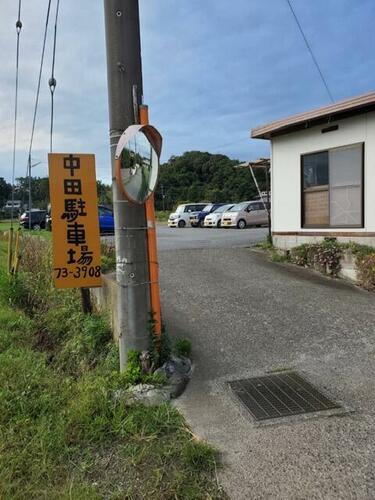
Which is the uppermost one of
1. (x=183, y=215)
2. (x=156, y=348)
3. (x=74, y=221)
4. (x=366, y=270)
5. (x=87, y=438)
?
(x=74, y=221)

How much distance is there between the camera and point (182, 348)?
435cm

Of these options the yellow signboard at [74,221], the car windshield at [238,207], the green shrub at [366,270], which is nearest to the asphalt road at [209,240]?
the green shrub at [366,270]

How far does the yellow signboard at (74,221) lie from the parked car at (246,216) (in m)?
17.8

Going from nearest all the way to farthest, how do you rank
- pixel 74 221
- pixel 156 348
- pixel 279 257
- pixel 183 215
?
pixel 156 348 < pixel 74 221 < pixel 279 257 < pixel 183 215

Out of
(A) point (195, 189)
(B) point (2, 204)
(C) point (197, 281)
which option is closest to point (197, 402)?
(C) point (197, 281)

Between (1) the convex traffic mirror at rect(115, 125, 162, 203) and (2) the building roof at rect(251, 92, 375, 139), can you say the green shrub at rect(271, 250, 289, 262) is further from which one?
(1) the convex traffic mirror at rect(115, 125, 162, 203)

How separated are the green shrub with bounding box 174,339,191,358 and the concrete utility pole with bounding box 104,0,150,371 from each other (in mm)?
582

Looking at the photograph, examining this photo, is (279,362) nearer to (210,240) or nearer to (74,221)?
(74,221)

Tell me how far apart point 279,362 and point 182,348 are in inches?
38.1

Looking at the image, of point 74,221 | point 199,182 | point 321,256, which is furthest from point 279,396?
point 199,182

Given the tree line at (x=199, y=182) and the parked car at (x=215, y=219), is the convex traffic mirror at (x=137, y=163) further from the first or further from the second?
the tree line at (x=199, y=182)

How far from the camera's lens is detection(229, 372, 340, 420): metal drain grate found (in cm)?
335

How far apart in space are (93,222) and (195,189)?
49.6m

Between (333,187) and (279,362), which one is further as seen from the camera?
(333,187)
